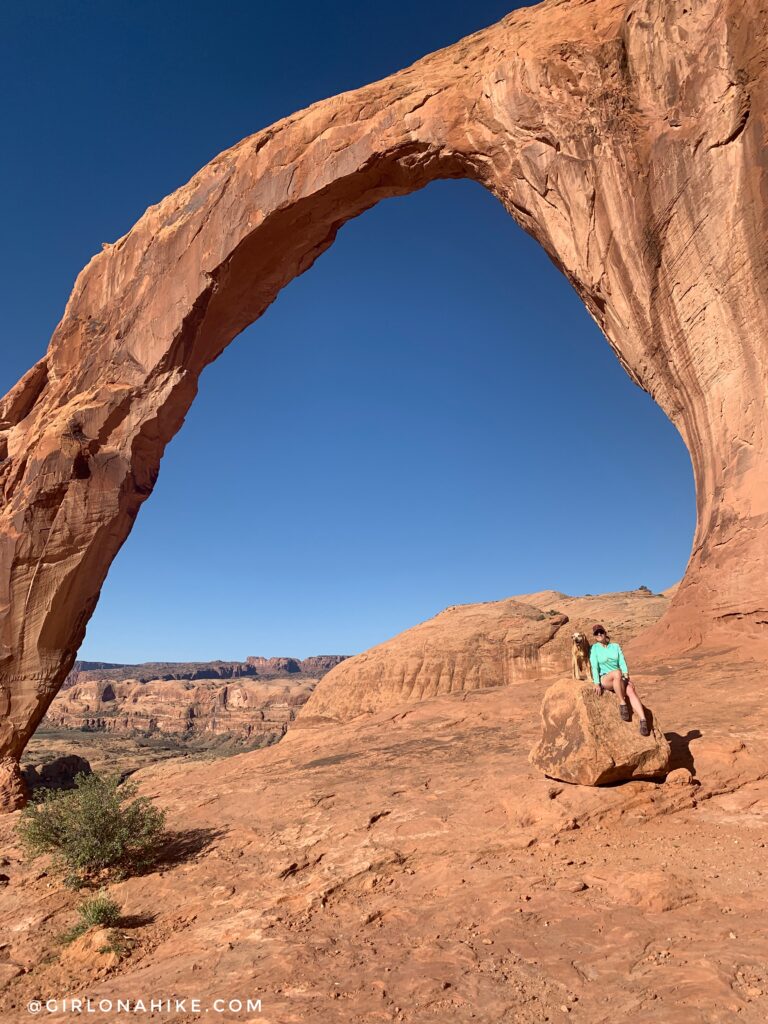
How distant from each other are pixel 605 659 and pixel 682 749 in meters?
1.41

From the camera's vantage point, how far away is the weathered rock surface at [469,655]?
19250 mm

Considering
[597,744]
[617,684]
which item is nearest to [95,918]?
[597,744]

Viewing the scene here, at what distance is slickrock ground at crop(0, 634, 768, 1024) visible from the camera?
13.2ft

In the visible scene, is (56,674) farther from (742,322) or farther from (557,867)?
(742,322)

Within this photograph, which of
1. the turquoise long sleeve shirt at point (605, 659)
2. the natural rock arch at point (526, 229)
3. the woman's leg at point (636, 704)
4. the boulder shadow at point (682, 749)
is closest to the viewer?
the woman's leg at point (636, 704)

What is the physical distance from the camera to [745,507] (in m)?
11.4

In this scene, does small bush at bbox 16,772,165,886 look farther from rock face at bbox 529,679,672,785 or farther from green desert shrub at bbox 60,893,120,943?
rock face at bbox 529,679,672,785

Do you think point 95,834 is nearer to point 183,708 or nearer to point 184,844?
point 184,844

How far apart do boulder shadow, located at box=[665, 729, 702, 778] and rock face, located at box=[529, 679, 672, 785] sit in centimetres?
29

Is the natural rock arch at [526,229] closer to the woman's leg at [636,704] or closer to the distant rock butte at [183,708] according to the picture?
the woman's leg at [636,704]

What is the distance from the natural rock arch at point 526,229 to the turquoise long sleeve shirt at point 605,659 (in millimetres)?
5255

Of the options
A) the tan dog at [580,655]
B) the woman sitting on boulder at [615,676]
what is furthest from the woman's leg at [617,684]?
the tan dog at [580,655]

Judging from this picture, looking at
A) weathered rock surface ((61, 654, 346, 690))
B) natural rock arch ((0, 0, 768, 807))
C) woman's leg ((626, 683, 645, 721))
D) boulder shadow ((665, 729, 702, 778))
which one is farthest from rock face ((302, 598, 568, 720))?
weathered rock surface ((61, 654, 346, 690))

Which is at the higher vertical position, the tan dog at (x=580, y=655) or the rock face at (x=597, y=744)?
the tan dog at (x=580, y=655)
